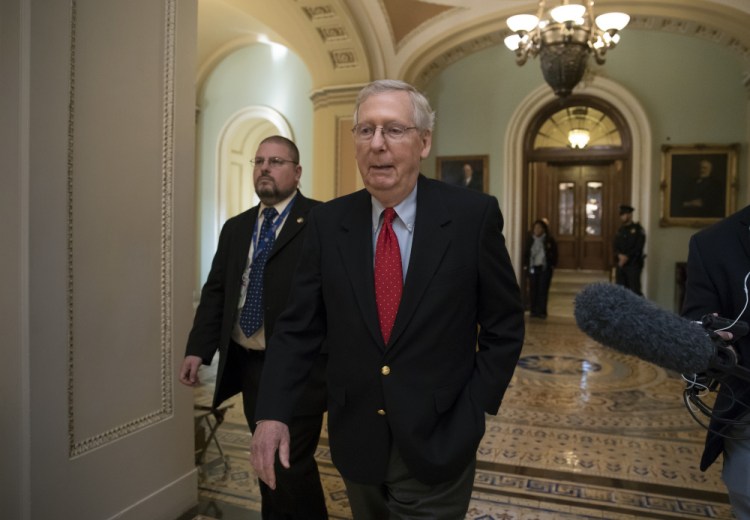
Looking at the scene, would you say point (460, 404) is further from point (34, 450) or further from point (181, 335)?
point (181, 335)

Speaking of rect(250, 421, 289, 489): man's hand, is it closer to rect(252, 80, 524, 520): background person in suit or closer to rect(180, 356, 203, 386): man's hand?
rect(252, 80, 524, 520): background person in suit

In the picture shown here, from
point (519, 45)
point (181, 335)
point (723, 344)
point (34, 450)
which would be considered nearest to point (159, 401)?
point (181, 335)

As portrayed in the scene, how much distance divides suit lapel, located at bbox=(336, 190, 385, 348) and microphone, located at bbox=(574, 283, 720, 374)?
644 millimetres

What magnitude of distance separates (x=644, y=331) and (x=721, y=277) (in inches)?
31.4

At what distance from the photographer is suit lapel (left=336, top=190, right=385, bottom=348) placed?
5.40 ft

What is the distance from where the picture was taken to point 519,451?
13.5 feet

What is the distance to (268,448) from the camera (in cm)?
157

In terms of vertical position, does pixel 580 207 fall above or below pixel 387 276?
above

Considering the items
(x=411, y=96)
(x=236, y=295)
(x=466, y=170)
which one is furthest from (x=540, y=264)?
(x=411, y=96)

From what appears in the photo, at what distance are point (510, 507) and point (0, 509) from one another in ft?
7.71

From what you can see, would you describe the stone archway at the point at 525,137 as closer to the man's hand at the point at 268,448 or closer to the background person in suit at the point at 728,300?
the background person in suit at the point at 728,300

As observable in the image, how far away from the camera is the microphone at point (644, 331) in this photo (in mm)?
1079

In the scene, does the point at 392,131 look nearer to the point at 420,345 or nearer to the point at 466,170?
the point at 420,345

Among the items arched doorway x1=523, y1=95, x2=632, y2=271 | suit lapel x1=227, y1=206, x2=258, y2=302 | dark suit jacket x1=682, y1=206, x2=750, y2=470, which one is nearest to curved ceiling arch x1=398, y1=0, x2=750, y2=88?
arched doorway x1=523, y1=95, x2=632, y2=271
